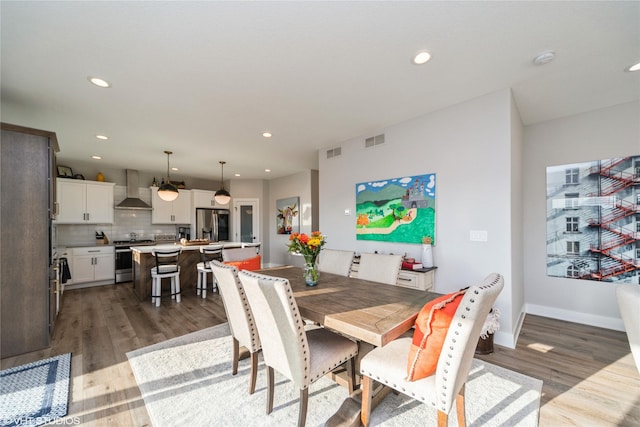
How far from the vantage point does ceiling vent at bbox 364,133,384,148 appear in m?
3.92

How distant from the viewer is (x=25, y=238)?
269cm

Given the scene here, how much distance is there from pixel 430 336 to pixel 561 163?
377 centimetres

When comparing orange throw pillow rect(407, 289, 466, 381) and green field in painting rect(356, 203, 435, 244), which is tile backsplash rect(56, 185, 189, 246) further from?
orange throw pillow rect(407, 289, 466, 381)

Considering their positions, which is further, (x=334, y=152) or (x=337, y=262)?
(x=334, y=152)

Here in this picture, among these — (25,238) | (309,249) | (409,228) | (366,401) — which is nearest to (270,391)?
(366,401)

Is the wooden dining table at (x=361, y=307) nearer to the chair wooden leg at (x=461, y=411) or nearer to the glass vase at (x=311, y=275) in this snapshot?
the glass vase at (x=311, y=275)

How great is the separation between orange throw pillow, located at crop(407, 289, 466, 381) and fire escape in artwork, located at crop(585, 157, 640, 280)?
334 centimetres

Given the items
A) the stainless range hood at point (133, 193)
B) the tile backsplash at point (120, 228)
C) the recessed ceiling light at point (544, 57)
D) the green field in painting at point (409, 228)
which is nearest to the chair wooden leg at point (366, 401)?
the green field in painting at point (409, 228)

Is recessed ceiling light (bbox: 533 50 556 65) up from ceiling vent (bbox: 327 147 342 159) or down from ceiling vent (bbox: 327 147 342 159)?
up

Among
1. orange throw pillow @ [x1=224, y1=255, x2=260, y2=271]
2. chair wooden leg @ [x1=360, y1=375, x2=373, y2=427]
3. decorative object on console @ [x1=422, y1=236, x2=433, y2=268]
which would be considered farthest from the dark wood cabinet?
decorative object on console @ [x1=422, y1=236, x2=433, y2=268]

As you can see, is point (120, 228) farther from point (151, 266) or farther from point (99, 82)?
point (99, 82)

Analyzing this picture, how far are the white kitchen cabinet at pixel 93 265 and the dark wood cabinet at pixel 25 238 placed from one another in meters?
3.14

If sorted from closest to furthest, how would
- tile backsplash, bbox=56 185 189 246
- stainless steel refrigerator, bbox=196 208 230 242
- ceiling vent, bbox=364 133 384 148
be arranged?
ceiling vent, bbox=364 133 384 148, tile backsplash, bbox=56 185 189 246, stainless steel refrigerator, bbox=196 208 230 242

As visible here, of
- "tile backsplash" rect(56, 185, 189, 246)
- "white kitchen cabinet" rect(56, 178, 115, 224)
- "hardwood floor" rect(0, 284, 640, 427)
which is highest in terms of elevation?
"white kitchen cabinet" rect(56, 178, 115, 224)
